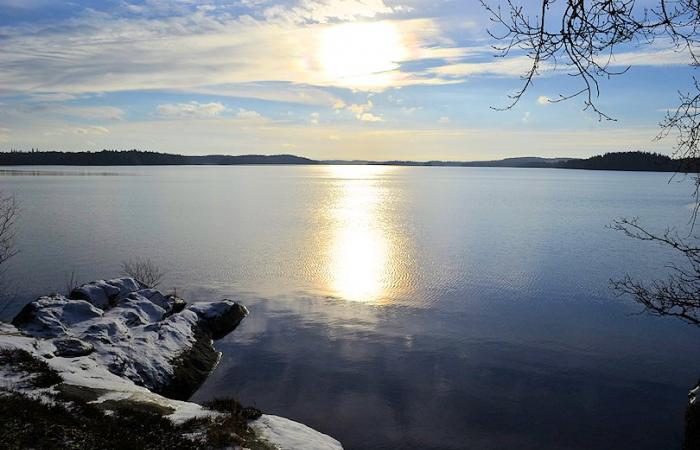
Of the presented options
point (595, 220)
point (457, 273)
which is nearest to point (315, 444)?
point (457, 273)

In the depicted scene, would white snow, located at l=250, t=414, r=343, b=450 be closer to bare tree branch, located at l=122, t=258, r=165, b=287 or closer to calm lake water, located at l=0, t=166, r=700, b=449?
calm lake water, located at l=0, t=166, r=700, b=449

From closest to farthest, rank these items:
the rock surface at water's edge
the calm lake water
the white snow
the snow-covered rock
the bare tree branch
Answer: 1. the white snow
2. the rock surface at water's edge
3. the calm lake water
4. the snow-covered rock
5. the bare tree branch

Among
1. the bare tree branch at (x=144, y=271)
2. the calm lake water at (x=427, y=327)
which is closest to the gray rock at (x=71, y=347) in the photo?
the calm lake water at (x=427, y=327)

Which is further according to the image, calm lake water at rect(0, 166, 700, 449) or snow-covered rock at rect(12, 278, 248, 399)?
snow-covered rock at rect(12, 278, 248, 399)

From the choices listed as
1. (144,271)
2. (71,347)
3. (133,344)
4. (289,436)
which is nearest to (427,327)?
(289,436)

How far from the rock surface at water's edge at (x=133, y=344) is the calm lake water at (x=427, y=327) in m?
0.97

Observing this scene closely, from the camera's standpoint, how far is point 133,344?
1675cm

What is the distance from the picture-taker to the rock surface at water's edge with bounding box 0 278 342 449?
11.6 m

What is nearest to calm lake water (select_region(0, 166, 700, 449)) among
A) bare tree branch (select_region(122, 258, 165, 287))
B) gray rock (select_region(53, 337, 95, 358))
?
bare tree branch (select_region(122, 258, 165, 287))

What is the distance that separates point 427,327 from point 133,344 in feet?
36.2

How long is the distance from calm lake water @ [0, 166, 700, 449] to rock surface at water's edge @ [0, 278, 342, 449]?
0.97m

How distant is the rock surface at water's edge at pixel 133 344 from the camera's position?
1162 centimetres

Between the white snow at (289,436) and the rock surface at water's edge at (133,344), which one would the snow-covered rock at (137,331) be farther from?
the white snow at (289,436)

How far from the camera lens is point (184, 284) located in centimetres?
2753
